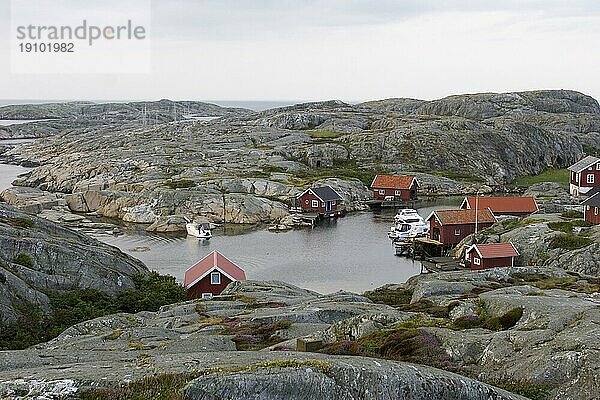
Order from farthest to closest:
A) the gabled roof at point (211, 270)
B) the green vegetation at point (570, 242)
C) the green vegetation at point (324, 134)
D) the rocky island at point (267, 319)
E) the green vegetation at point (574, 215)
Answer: the green vegetation at point (324, 134) → the green vegetation at point (574, 215) → the green vegetation at point (570, 242) → the gabled roof at point (211, 270) → the rocky island at point (267, 319)

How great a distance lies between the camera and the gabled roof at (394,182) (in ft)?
326

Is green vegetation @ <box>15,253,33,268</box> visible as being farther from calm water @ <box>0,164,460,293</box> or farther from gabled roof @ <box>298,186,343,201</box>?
gabled roof @ <box>298,186,343,201</box>

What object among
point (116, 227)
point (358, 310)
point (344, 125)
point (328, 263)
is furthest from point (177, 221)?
point (344, 125)

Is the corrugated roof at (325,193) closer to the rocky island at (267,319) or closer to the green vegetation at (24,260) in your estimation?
the rocky island at (267,319)

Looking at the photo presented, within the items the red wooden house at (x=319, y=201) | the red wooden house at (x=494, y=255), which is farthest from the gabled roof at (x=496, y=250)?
the red wooden house at (x=319, y=201)

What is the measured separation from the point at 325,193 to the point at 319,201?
2141 millimetres

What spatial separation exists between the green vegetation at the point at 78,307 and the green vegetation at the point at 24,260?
2.10m

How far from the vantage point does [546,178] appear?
12475 cm

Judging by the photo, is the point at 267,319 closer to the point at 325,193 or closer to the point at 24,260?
the point at 24,260

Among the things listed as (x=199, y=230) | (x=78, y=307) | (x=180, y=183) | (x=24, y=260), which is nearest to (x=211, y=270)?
(x=78, y=307)

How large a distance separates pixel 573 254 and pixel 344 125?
112m

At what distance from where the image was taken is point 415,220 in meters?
77.8

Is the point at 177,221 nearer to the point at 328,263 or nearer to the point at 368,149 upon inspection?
the point at 328,263

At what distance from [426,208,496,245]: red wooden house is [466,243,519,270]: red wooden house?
1184 cm
